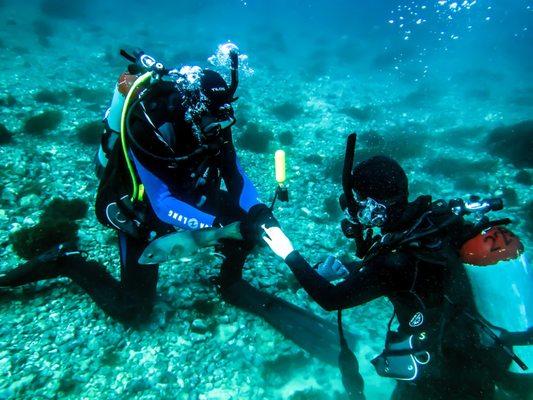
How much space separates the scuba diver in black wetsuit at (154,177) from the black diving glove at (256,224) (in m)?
0.01

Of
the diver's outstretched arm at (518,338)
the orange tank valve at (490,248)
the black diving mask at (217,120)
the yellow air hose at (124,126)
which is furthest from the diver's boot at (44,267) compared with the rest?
the diver's outstretched arm at (518,338)

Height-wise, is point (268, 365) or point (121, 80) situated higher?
point (121, 80)

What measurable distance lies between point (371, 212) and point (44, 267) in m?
5.78

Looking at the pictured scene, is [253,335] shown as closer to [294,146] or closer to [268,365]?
[268,365]

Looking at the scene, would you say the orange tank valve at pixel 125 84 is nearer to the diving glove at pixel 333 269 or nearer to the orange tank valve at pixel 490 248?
the diving glove at pixel 333 269

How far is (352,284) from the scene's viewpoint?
11.2 feet

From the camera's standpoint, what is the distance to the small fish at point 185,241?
4410 mm

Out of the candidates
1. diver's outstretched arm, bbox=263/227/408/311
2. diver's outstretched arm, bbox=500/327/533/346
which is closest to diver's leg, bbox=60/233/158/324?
diver's outstretched arm, bbox=263/227/408/311

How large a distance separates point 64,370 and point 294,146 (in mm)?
11754

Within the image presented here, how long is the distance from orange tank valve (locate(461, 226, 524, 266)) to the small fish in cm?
270

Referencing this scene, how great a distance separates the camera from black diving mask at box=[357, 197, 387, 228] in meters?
3.21

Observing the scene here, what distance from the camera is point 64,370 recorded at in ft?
17.0

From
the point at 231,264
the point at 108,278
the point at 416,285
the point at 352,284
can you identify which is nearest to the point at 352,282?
the point at 352,284

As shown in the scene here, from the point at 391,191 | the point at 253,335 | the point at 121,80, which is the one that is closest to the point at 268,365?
the point at 253,335
